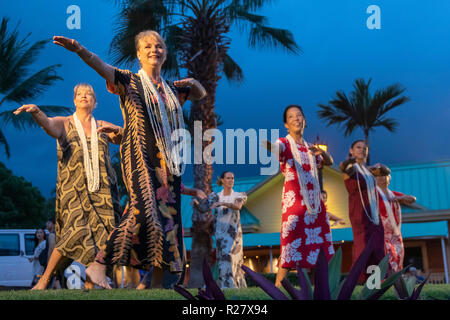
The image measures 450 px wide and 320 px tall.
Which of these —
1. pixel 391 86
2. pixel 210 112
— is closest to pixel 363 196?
pixel 210 112

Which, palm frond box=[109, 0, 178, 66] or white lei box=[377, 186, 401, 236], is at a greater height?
palm frond box=[109, 0, 178, 66]

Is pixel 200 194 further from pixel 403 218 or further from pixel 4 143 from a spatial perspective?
pixel 4 143

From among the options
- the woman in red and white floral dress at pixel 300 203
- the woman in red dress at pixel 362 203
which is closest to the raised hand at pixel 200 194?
the woman in red and white floral dress at pixel 300 203

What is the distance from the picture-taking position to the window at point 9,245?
1571cm

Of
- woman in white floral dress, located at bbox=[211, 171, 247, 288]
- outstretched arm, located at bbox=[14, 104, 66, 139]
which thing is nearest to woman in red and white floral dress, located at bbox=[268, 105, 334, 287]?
outstretched arm, located at bbox=[14, 104, 66, 139]

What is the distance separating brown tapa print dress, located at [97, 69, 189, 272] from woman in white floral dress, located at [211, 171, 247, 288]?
486cm

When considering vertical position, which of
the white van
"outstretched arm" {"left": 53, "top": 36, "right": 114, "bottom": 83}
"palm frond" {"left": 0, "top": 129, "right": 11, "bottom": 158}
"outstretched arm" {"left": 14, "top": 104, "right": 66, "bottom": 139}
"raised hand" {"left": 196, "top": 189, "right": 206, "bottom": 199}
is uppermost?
"palm frond" {"left": 0, "top": 129, "right": 11, "bottom": 158}

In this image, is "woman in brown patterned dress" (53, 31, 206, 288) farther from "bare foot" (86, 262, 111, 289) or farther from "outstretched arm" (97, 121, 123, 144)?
"outstretched arm" (97, 121, 123, 144)

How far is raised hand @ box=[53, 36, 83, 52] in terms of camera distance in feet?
11.3

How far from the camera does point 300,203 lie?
5.61 meters

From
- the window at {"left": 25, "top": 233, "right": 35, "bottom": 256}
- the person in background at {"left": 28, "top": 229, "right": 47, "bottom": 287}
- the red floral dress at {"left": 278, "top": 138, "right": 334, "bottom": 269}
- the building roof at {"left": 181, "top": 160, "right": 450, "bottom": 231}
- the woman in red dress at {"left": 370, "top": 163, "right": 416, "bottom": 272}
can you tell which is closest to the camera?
the red floral dress at {"left": 278, "top": 138, "right": 334, "bottom": 269}

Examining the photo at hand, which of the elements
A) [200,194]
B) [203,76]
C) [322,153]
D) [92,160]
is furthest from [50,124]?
[203,76]

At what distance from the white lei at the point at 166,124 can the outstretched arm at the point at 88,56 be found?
0.96 feet
